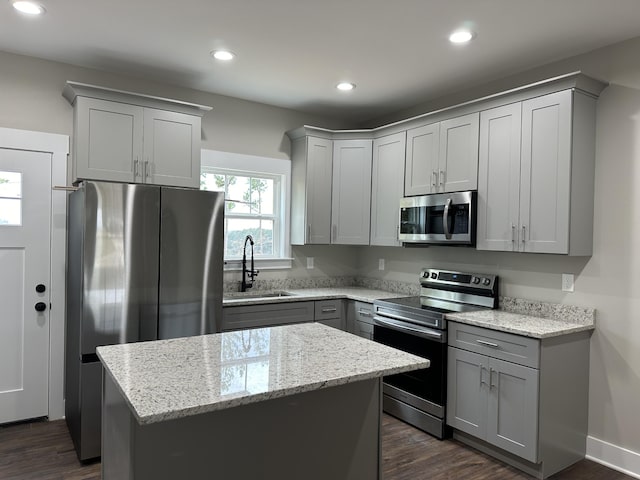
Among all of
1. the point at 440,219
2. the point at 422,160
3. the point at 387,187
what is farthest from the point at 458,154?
the point at 387,187

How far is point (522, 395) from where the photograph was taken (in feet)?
8.96

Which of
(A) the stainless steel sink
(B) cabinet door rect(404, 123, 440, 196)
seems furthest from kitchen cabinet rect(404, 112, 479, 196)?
(A) the stainless steel sink

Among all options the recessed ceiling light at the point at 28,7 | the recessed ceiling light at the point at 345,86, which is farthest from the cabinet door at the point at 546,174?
the recessed ceiling light at the point at 28,7

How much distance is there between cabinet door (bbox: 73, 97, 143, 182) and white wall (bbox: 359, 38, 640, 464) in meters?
3.12

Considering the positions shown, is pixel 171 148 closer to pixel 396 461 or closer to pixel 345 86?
pixel 345 86

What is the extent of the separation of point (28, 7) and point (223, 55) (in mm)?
1148

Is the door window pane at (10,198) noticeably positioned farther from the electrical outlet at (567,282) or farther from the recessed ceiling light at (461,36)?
the electrical outlet at (567,282)

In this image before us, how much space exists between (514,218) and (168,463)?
2.56 m

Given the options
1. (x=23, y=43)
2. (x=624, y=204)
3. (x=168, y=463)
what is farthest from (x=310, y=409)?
(x=23, y=43)

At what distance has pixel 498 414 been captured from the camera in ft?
9.39

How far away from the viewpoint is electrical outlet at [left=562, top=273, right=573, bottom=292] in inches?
120

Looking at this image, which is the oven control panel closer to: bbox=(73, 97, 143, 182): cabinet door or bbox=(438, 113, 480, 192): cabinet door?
bbox=(438, 113, 480, 192): cabinet door

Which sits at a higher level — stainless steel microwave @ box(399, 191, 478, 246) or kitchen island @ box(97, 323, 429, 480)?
stainless steel microwave @ box(399, 191, 478, 246)

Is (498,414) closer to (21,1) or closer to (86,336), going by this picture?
(86,336)
